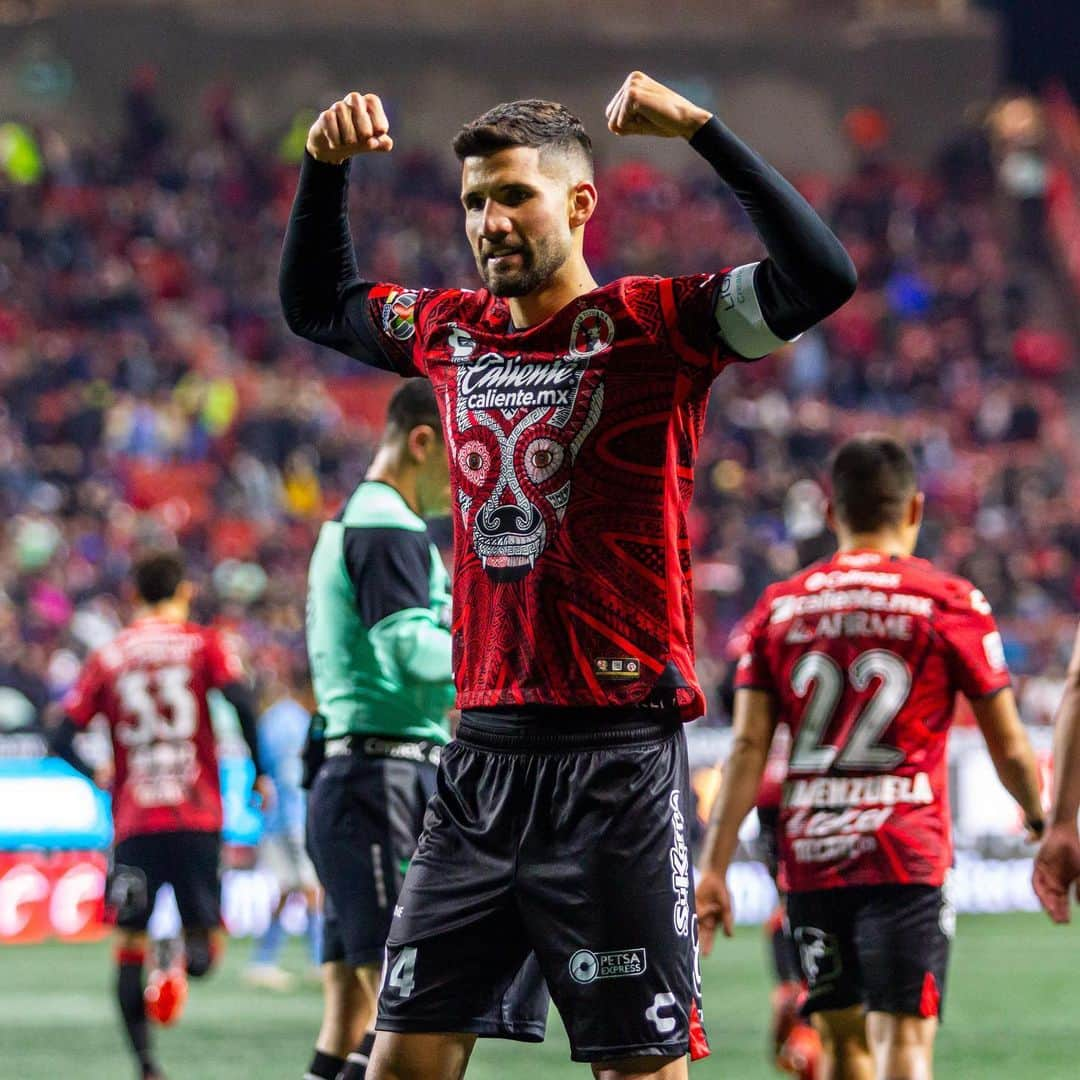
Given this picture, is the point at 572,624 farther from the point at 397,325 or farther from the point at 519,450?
the point at 397,325

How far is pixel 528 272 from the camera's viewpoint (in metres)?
4.13

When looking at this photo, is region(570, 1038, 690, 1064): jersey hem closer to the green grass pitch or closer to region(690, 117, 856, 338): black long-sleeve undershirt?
region(690, 117, 856, 338): black long-sleeve undershirt

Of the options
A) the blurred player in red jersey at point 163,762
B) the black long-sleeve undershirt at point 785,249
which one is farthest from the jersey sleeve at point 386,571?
the blurred player in red jersey at point 163,762

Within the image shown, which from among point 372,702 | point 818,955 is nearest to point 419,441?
point 372,702

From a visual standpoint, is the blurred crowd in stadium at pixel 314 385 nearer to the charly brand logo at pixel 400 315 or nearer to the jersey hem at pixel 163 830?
the jersey hem at pixel 163 830

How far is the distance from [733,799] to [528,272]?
202 cm

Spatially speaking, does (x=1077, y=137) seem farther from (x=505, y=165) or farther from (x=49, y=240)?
(x=505, y=165)

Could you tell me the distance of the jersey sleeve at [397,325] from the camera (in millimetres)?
4434

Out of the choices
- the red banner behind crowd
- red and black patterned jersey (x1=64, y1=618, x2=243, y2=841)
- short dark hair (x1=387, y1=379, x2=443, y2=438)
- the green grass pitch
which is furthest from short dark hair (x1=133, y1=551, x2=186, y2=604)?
the red banner behind crowd

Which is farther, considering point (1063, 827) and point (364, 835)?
point (364, 835)

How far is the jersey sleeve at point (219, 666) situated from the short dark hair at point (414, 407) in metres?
2.78

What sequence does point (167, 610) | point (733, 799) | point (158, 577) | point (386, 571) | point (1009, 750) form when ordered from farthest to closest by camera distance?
1. point (167, 610)
2. point (158, 577)
3. point (386, 571)
4. point (733, 799)
5. point (1009, 750)

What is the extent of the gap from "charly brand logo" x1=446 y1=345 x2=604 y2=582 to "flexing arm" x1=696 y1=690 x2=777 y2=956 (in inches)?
54.8

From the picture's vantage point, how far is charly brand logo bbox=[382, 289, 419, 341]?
14.6ft
